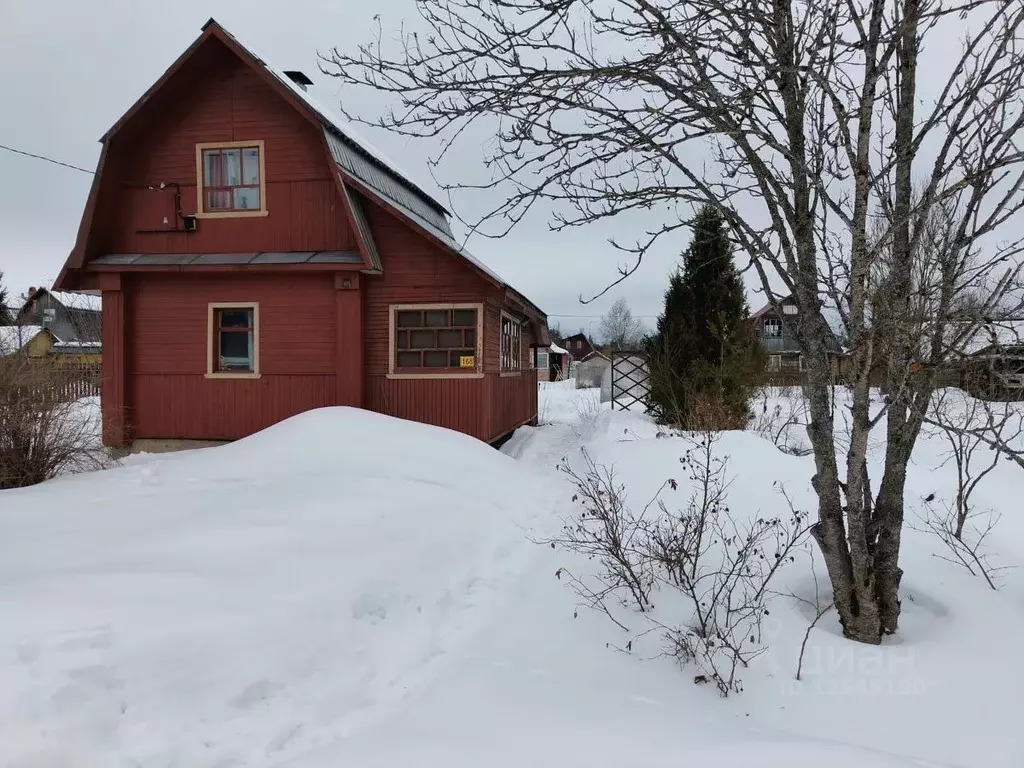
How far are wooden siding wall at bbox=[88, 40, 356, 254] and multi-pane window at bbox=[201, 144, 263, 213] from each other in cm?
18

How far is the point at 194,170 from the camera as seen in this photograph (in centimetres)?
975

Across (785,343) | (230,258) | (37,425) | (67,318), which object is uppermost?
(67,318)

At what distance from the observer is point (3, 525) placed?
457cm

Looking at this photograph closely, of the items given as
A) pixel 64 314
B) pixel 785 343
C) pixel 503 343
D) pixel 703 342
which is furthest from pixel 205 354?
pixel 64 314

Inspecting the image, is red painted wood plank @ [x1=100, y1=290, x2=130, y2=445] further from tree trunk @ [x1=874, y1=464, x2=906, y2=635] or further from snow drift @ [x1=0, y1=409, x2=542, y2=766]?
tree trunk @ [x1=874, y1=464, x2=906, y2=635]

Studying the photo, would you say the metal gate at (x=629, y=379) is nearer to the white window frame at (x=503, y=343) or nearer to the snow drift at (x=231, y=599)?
the white window frame at (x=503, y=343)

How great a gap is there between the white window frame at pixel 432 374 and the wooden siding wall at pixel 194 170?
130 cm

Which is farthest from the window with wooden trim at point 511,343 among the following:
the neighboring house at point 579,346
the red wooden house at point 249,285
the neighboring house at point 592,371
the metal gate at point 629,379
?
the neighboring house at point 579,346

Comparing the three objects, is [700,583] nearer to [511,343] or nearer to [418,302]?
[418,302]

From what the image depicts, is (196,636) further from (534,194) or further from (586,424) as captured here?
(586,424)

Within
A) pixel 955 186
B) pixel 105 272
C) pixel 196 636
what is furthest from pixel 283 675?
pixel 105 272

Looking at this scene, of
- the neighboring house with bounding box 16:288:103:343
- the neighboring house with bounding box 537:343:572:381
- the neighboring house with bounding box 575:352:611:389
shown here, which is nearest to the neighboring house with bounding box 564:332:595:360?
the neighboring house with bounding box 537:343:572:381

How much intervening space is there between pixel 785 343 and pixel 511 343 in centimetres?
2704

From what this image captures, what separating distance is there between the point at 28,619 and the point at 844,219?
4976 millimetres
